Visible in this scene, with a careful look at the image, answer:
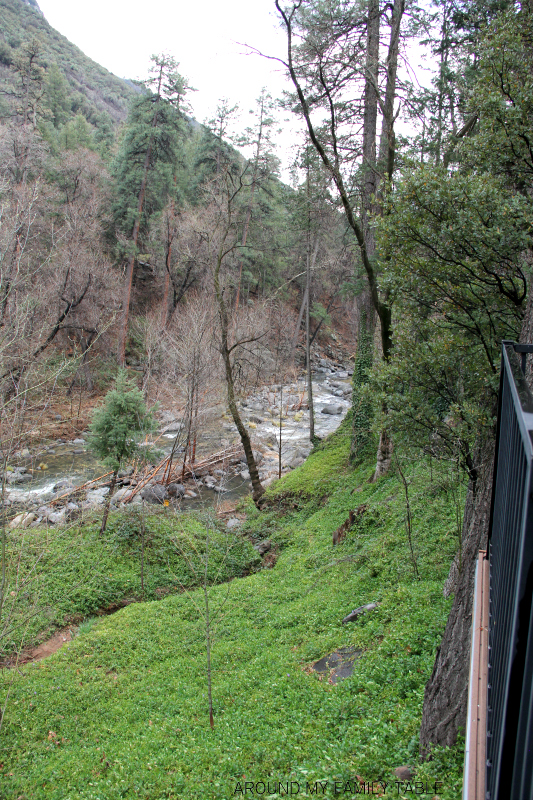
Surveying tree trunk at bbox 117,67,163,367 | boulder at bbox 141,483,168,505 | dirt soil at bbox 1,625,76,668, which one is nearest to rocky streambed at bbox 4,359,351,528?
boulder at bbox 141,483,168,505

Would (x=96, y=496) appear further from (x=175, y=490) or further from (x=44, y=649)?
(x=44, y=649)

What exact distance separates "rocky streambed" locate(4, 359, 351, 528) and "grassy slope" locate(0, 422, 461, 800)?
312 centimetres

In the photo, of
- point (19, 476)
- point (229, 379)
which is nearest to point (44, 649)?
point (229, 379)

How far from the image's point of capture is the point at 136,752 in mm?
5527

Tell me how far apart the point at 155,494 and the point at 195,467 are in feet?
9.77

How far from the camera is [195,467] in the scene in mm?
18500

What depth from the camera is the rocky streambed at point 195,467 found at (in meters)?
14.0

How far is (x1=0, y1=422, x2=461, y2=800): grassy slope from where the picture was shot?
4.60 m

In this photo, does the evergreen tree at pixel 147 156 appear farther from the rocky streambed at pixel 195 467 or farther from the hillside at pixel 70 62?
the hillside at pixel 70 62

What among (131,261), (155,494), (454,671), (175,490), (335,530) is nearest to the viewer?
(454,671)

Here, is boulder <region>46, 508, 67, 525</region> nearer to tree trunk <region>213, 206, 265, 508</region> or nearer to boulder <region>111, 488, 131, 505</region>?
boulder <region>111, 488, 131, 505</region>

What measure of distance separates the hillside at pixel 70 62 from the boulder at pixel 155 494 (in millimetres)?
49595

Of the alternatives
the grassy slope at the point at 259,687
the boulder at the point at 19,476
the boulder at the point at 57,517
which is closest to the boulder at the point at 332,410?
the grassy slope at the point at 259,687

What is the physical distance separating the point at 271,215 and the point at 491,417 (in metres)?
31.4
